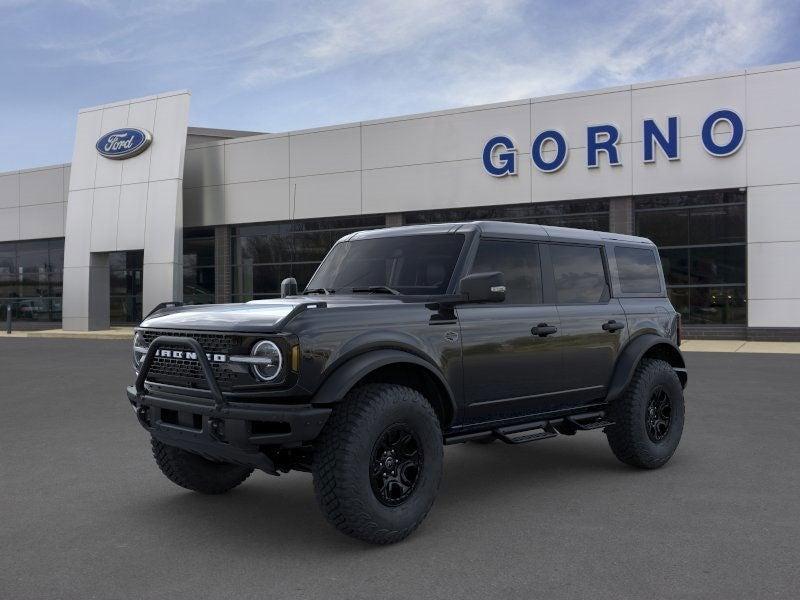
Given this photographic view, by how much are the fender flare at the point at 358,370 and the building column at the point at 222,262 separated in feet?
81.8

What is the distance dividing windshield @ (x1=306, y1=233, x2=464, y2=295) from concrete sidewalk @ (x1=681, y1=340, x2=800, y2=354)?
14.4 meters

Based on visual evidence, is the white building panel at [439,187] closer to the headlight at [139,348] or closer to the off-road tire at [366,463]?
the headlight at [139,348]

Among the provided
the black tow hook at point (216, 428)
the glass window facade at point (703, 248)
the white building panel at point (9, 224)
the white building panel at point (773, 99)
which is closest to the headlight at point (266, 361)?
the black tow hook at point (216, 428)

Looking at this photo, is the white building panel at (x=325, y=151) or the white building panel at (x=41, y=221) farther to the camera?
the white building panel at (x=41, y=221)

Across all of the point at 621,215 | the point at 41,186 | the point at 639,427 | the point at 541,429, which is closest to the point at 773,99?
the point at 621,215

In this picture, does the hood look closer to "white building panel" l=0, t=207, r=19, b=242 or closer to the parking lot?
the parking lot

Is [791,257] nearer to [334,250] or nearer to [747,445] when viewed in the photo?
[747,445]

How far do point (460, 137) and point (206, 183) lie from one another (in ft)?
34.4

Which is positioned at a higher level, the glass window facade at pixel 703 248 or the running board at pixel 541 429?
the glass window facade at pixel 703 248

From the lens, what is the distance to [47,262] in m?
33.3

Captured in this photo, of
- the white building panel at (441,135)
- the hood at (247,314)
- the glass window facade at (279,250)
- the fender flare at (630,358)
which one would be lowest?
the fender flare at (630,358)

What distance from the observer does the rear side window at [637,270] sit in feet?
21.8

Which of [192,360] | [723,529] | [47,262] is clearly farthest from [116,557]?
[47,262]

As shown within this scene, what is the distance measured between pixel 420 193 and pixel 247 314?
2058 centimetres
